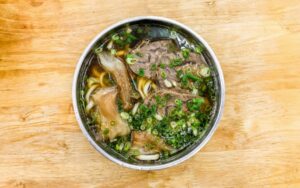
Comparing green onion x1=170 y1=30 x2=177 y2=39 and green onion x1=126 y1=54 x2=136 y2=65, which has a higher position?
green onion x1=170 y1=30 x2=177 y2=39

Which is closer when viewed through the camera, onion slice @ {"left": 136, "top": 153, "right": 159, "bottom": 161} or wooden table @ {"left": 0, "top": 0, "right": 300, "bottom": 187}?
onion slice @ {"left": 136, "top": 153, "right": 159, "bottom": 161}

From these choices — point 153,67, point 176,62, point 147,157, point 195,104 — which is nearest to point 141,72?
point 153,67

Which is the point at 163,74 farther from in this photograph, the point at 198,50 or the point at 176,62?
the point at 198,50

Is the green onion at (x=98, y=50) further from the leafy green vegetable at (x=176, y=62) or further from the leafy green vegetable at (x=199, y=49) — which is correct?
the leafy green vegetable at (x=199, y=49)

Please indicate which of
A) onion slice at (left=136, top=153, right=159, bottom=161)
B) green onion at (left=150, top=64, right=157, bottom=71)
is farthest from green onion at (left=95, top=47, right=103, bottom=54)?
onion slice at (left=136, top=153, right=159, bottom=161)

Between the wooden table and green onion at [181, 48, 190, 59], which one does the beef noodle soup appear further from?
the wooden table

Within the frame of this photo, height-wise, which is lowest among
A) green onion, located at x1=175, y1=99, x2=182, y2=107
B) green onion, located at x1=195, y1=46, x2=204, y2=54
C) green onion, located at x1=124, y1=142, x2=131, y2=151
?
green onion, located at x1=124, y1=142, x2=131, y2=151

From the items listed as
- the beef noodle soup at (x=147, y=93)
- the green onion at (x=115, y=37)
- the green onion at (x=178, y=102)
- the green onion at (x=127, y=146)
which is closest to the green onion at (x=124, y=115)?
the beef noodle soup at (x=147, y=93)
